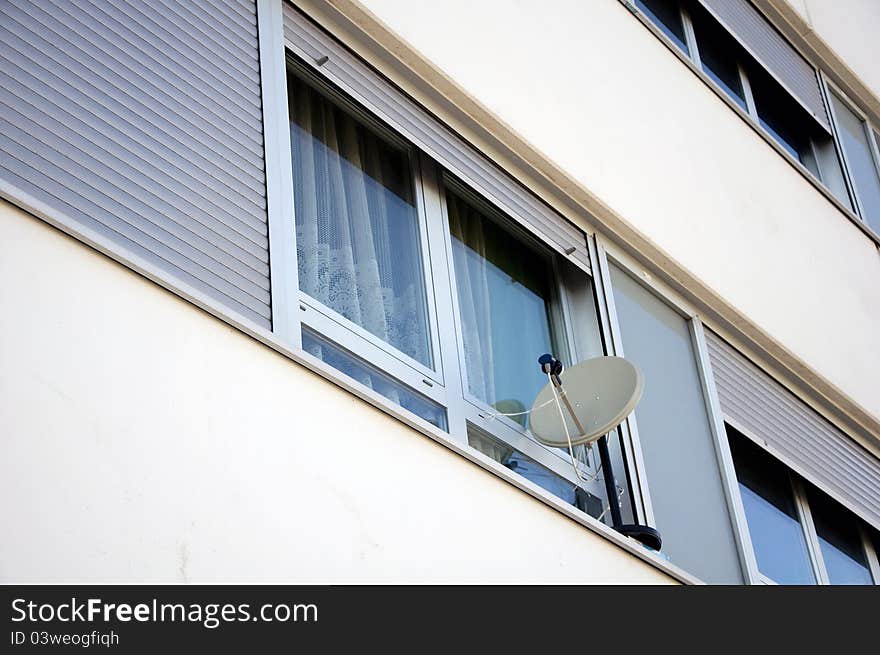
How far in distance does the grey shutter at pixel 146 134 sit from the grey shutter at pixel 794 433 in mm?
3206

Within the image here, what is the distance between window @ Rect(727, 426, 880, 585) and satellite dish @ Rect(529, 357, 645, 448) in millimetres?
1640

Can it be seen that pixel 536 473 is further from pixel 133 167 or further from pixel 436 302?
pixel 133 167

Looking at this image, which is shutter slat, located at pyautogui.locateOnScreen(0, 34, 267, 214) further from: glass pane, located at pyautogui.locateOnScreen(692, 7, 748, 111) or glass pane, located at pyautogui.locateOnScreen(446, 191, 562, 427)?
glass pane, located at pyautogui.locateOnScreen(692, 7, 748, 111)

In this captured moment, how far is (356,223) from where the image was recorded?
545 cm

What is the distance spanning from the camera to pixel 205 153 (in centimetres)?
459

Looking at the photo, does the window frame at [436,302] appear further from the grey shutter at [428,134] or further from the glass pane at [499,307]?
the glass pane at [499,307]

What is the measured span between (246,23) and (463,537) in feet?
6.99

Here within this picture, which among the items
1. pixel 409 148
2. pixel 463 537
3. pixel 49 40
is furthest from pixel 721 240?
pixel 49 40

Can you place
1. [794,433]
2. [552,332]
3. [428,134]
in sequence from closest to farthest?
[428,134]
[552,332]
[794,433]

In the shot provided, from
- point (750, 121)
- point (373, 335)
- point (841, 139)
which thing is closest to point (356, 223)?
point (373, 335)

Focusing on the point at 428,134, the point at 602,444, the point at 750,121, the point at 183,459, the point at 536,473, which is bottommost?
the point at 183,459

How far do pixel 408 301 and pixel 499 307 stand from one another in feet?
2.21

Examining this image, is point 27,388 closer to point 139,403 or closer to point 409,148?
point 139,403
